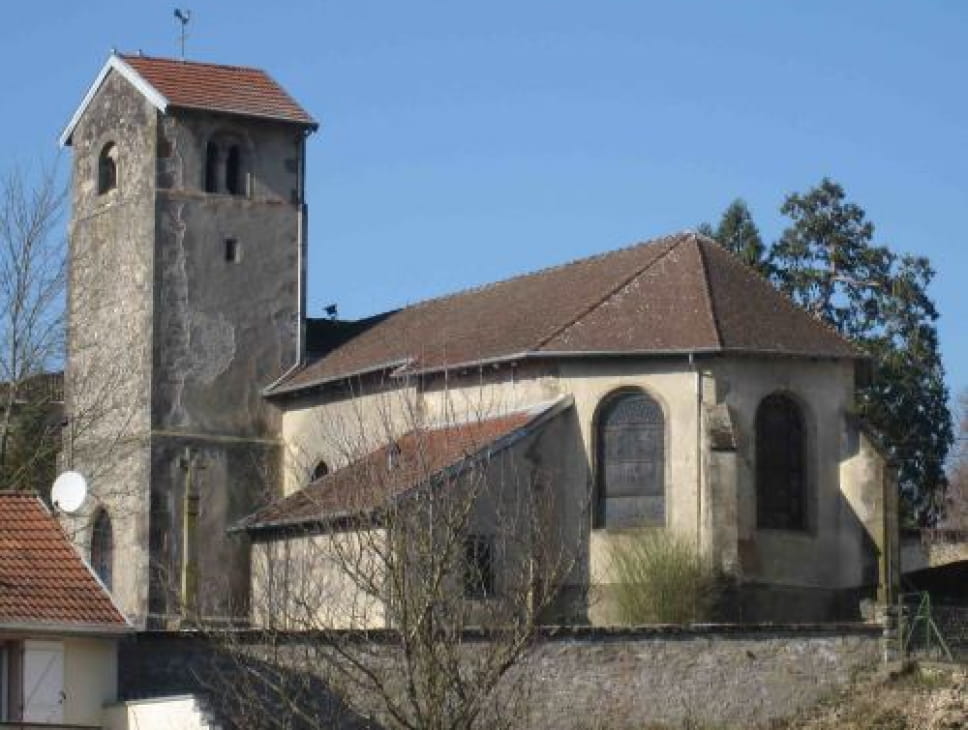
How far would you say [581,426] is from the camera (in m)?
39.3

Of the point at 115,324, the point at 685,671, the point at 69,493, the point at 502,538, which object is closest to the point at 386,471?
the point at 502,538

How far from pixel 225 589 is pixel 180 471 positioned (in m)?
2.50

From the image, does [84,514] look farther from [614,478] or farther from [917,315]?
[917,315]

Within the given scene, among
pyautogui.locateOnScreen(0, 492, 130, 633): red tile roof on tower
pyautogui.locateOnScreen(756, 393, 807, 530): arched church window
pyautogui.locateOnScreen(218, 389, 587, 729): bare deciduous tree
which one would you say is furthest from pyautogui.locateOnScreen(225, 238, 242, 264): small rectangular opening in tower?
pyautogui.locateOnScreen(0, 492, 130, 633): red tile roof on tower

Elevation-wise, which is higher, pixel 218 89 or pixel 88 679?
pixel 218 89

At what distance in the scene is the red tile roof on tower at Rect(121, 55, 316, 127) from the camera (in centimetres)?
4619

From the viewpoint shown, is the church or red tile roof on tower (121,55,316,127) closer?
the church

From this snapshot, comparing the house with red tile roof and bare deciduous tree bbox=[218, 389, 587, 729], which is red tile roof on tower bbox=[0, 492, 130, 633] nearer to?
the house with red tile roof

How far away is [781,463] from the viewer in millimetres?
39438

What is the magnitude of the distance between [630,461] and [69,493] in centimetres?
1061

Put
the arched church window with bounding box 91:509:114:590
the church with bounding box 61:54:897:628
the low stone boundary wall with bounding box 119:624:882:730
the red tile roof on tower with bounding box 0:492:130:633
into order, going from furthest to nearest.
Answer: the arched church window with bounding box 91:509:114:590 < the church with bounding box 61:54:897:628 < the low stone boundary wall with bounding box 119:624:882:730 < the red tile roof on tower with bounding box 0:492:130:633

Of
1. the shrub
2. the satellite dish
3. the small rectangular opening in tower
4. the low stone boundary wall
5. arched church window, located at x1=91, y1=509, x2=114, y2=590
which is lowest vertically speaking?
the low stone boundary wall

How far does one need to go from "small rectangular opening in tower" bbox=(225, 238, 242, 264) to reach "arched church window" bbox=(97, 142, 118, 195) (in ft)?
9.57

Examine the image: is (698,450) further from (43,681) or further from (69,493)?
(43,681)
